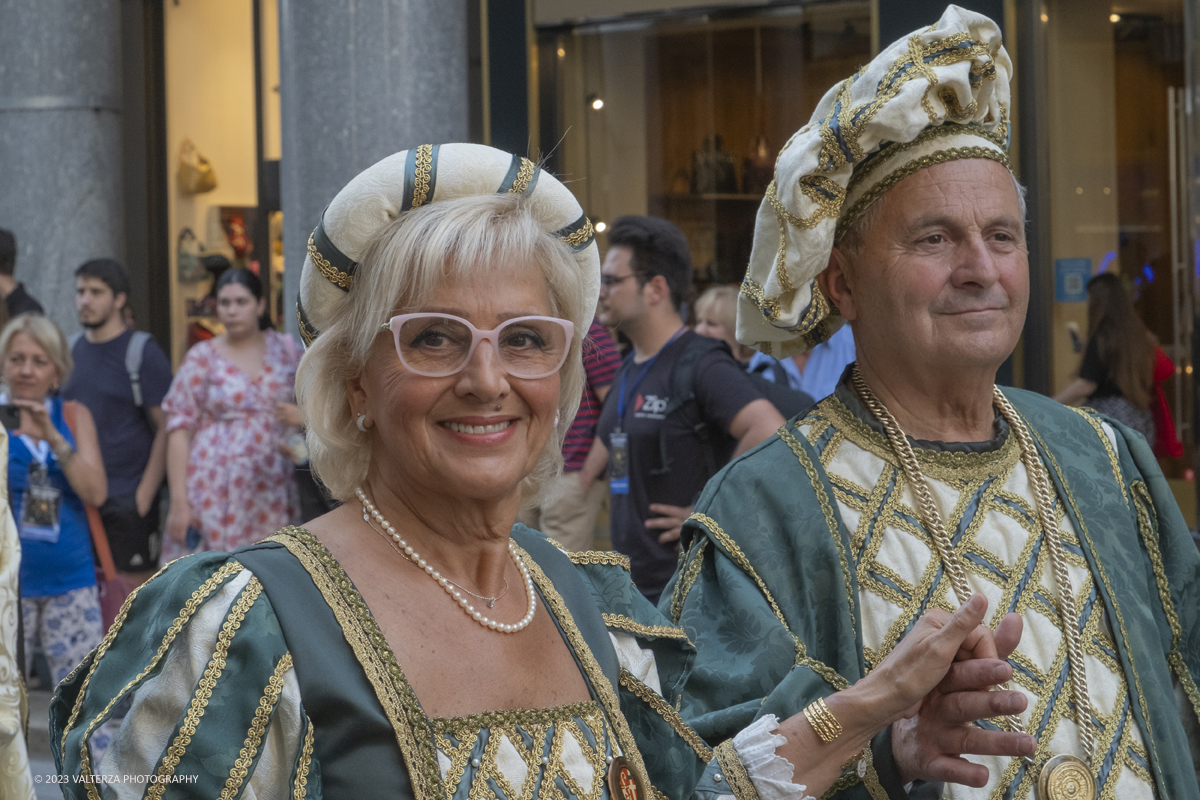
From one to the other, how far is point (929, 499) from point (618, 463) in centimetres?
260

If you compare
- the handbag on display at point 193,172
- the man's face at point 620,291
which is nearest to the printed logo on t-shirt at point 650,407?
the man's face at point 620,291

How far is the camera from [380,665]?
1.62 metres

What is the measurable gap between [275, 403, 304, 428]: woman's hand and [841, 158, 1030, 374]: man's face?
3.98 meters

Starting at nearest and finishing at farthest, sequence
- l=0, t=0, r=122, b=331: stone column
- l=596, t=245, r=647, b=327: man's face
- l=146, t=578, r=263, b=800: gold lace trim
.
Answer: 1. l=146, t=578, r=263, b=800: gold lace trim
2. l=596, t=245, r=647, b=327: man's face
3. l=0, t=0, r=122, b=331: stone column

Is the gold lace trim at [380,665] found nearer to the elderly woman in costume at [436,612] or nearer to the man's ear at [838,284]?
the elderly woman in costume at [436,612]

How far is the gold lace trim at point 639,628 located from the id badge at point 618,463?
9.59 ft

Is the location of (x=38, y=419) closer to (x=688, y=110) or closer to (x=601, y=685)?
(x=688, y=110)

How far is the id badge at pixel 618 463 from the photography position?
16.2 feet

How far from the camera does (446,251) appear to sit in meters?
1.73

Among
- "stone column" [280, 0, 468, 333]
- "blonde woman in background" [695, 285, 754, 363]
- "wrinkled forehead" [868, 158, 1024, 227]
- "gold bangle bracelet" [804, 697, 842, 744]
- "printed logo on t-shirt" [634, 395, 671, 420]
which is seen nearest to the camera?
"gold bangle bracelet" [804, 697, 842, 744]

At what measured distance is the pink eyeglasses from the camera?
1734 mm

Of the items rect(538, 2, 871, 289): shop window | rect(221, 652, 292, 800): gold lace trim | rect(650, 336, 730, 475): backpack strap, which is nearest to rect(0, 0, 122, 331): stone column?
rect(538, 2, 871, 289): shop window

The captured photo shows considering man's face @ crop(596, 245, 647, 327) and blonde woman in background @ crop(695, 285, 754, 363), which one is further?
blonde woman in background @ crop(695, 285, 754, 363)

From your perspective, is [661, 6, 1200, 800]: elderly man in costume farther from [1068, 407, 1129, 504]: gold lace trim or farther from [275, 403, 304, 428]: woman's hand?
Answer: [275, 403, 304, 428]: woman's hand
